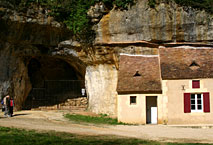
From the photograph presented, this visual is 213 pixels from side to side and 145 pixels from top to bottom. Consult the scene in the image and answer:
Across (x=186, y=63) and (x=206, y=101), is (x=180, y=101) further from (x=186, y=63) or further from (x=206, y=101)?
(x=186, y=63)

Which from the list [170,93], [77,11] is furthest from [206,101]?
[77,11]

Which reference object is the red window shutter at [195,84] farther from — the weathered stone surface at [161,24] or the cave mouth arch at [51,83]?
the cave mouth arch at [51,83]

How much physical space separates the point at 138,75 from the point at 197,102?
3669 millimetres

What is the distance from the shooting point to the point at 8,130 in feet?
36.9

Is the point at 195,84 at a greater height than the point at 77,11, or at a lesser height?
lesser

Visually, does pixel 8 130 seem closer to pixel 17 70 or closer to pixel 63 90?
pixel 17 70

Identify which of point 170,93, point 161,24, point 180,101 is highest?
point 161,24

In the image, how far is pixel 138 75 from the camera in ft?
56.4

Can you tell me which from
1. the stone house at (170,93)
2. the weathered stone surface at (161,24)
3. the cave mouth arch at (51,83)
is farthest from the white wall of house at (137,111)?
the cave mouth arch at (51,83)

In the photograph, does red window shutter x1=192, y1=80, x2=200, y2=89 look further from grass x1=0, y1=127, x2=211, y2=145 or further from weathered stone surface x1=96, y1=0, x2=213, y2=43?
grass x1=0, y1=127, x2=211, y2=145

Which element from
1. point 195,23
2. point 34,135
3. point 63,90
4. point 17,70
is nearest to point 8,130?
point 34,135

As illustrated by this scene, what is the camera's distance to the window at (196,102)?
15859mm

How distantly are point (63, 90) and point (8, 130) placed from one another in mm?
14686

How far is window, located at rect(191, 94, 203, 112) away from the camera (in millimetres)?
15859
